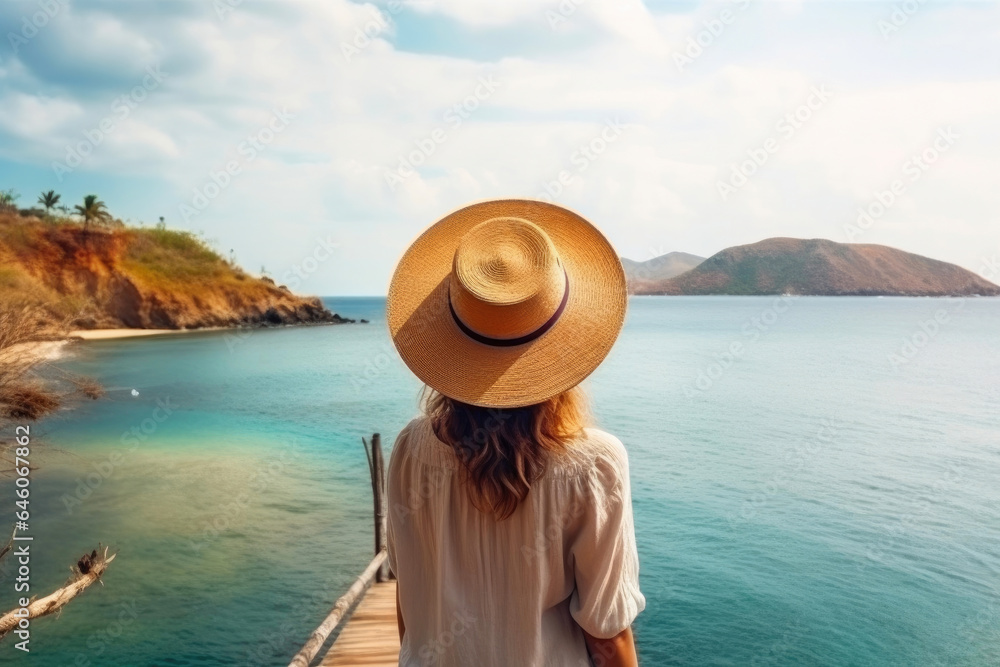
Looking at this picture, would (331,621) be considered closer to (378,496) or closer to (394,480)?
(378,496)

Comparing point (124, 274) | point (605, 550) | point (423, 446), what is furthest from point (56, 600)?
point (124, 274)

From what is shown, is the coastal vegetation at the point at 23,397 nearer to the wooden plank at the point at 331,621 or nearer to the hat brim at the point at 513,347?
the wooden plank at the point at 331,621

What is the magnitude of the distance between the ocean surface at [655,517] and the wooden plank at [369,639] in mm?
2262

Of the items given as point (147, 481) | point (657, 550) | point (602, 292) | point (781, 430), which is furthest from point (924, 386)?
point (602, 292)

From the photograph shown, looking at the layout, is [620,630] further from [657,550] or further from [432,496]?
[657,550]

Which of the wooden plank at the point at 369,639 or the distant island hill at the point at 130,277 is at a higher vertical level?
the distant island hill at the point at 130,277

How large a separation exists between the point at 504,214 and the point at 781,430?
995 inches

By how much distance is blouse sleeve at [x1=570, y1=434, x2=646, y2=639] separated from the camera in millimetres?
1394

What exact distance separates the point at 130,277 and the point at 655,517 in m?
48.8

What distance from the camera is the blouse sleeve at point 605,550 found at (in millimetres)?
1394

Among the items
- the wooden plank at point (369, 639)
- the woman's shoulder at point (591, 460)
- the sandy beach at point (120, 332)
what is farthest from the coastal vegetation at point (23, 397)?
the sandy beach at point (120, 332)

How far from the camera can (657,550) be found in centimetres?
1294

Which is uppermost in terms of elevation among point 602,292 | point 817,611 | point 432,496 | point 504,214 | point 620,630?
point 504,214

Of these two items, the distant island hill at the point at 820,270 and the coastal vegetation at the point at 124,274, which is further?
the distant island hill at the point at 820,270
